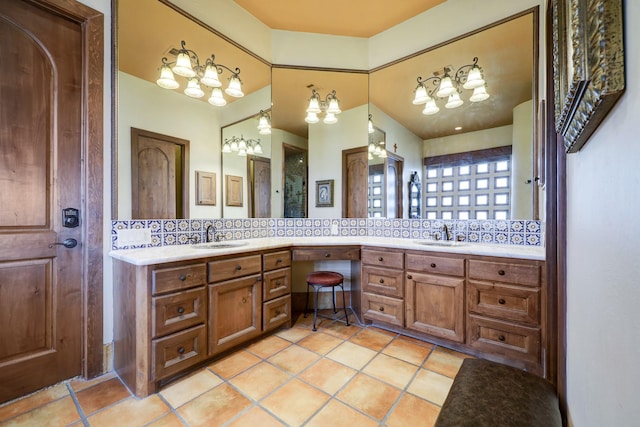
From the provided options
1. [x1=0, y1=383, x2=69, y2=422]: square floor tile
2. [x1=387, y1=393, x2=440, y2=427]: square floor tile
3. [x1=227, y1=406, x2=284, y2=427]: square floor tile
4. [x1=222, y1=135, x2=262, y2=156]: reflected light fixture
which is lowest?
[x1=387, y1=393, x2=440, y2=427]: square floor tile

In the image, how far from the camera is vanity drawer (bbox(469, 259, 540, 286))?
1856 millimetres

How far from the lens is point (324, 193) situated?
10.3 feet

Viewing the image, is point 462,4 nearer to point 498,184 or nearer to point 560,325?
point 498,184

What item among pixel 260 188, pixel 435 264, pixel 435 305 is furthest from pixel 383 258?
pixel 260 188

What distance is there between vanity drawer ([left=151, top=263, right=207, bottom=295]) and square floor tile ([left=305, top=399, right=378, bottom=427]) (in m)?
1.11

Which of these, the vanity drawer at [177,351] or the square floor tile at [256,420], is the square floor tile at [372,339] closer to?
the square floor tile at [256,420]

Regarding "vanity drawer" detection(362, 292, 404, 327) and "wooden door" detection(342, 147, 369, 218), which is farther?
"wooden door" detection(342, 147, 369, 218)

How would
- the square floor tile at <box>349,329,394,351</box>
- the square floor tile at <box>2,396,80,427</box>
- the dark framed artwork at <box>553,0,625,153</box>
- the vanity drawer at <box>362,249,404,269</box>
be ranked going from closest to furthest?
1. the dark framed artwork at <box>553,0,625,153</box>
2. the square floor tile at <box>2,396,80,427</box>
3. the square floor tile at <box>349,329,394,351</box>
4. the vanity drawer at <box>362,249,404,269</box>

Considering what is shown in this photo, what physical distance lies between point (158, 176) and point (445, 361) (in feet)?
8.70

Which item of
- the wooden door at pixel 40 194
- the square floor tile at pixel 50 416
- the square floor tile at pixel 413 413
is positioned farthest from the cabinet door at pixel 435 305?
the wooden door at pixel 40 194

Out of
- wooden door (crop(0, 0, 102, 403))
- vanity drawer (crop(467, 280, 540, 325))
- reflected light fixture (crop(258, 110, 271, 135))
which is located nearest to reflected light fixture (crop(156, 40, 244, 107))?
reflected light fixture (crop(258, 110, 271, 135))

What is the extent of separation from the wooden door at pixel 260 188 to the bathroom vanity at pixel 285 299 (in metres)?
0.61

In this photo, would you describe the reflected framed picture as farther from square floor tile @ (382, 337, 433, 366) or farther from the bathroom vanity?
square floor tile @ (382, 337, 433, 366)

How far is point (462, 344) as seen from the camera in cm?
212
